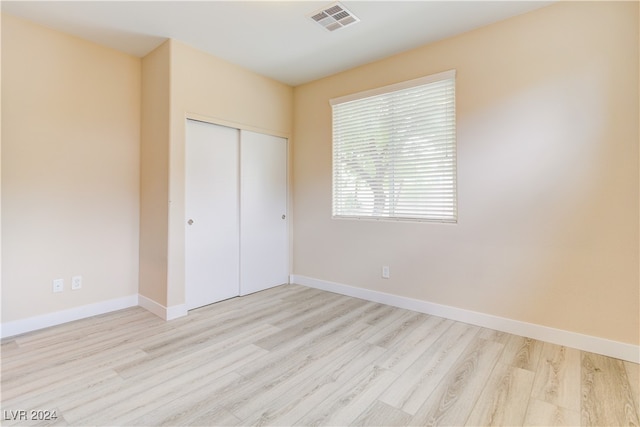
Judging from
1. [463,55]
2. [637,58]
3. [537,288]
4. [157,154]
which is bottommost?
[537,288]

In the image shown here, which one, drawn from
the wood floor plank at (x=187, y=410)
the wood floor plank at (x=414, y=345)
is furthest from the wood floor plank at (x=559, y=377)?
the wood floor plank at (x=187, y=410)

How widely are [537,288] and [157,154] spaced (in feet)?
A: 12.1

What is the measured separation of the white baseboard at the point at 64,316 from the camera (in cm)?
259

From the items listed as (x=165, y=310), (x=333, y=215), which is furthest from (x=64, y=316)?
(x=333, y=215)

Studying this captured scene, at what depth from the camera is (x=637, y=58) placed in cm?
215

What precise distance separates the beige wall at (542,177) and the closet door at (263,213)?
5.24 feet

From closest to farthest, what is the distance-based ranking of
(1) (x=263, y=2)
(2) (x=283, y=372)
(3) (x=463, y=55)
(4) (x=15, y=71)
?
(2) (x=283, y=372), (1) (x=263, y=2), (4) (x=15, y=71), (3) (x=463, y=55)

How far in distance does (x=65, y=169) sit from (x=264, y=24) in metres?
2.27

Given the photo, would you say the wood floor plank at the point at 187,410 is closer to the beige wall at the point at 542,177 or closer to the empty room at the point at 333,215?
the empty room at the point at 333,215

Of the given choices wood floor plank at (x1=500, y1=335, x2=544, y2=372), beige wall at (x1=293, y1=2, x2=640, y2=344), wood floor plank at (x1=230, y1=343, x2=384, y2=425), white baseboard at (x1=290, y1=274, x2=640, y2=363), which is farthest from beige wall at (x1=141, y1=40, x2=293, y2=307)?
wood floor plank at (x1=500, y1=335, x2=544, y2=372)

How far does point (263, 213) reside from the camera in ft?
12.9

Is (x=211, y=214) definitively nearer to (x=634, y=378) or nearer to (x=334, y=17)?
(x=334, y=17)

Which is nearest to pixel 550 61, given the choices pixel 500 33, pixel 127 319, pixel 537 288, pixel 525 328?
pixel 500 33

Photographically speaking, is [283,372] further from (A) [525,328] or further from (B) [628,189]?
(B) [628,189]
